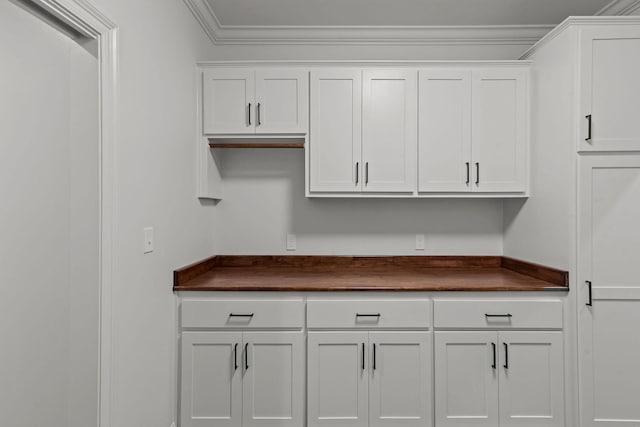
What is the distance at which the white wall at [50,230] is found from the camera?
136 centimetres

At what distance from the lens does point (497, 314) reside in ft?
6.78

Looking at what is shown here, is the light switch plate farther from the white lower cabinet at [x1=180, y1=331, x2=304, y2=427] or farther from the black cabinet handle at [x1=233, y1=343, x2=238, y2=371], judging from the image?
the black cabinet handle at [x1=233, y1=343, x2=238, y2=371]

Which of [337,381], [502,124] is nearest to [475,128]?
[502,124]

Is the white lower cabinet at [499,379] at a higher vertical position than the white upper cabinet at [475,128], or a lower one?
lower

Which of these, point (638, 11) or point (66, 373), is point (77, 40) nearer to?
point (66, 373)

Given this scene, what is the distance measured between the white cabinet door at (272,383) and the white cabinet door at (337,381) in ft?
0.23

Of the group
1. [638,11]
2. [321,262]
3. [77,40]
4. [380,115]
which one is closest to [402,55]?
[380,115]

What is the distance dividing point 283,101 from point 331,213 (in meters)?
0.90

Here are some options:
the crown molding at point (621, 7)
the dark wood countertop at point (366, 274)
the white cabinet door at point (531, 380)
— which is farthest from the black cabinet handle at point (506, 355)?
the crown molding at point (621, 7)

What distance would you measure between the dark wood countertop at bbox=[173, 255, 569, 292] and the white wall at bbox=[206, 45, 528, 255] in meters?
0.08

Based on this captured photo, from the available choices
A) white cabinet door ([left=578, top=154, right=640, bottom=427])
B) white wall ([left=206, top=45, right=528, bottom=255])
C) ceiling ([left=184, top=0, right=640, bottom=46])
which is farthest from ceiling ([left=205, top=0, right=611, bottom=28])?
white cabinet door ([left=578, top=154, right=640, bottom=427])

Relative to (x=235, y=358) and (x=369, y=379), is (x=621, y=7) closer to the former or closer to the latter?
(x=369, y=379)

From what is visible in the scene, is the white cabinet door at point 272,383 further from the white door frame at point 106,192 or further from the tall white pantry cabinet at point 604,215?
the tall white pantry cabinet at point 604,215

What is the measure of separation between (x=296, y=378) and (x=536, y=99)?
227 centimetres
